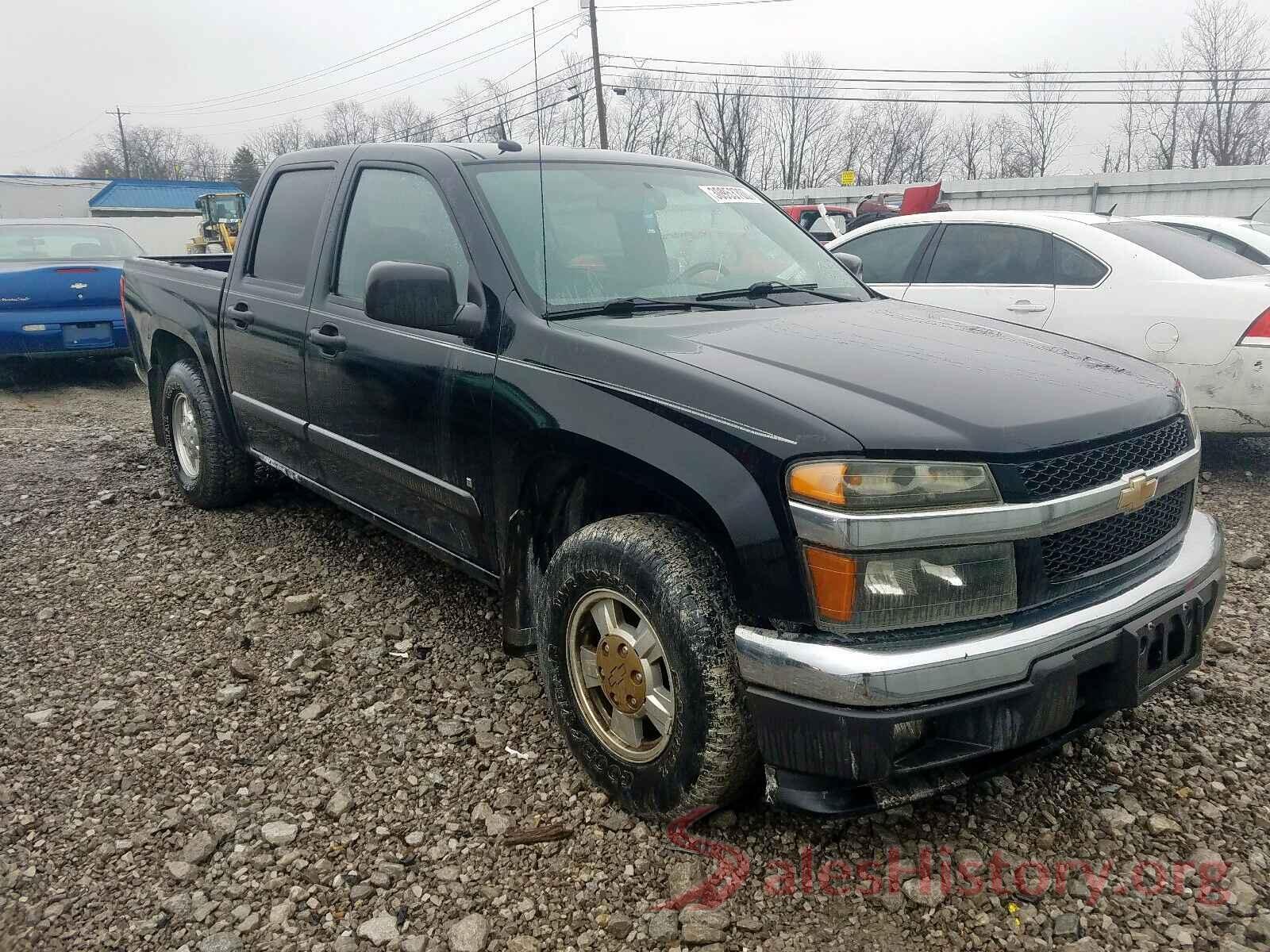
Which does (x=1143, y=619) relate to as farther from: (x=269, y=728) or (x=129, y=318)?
(x=129, y=318)

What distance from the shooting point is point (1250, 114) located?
37.8 meters

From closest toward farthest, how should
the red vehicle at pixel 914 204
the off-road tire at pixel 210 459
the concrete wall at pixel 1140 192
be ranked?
the off-road tire at pixel 210 459 < the red vehicle at pixel 914 204 < the concrete wall at pixel 1140 192

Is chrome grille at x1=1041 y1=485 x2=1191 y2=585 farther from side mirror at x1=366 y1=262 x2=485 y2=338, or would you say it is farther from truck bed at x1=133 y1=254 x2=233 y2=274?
truck bed at x1=133 y1=254 x2=233 y2=274

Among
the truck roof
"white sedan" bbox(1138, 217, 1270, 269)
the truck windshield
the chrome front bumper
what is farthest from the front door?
"white sedan" bbox(1138, 217, 1270, 269)

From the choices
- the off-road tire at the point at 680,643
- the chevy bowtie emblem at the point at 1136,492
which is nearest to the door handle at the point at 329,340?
the off-road tire at the point at 680,643

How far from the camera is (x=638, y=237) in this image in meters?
3.13

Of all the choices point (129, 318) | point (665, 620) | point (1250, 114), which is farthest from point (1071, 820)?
point (1250, 114)

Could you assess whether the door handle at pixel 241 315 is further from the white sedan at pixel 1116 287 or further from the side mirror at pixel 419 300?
the white sedan at pixel 1116 287

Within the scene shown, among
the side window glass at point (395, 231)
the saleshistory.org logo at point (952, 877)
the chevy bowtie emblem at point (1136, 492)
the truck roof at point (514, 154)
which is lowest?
the saleshistory.org logo at point (952, 877)

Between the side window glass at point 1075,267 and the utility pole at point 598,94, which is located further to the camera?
the utility pole at point 598,94

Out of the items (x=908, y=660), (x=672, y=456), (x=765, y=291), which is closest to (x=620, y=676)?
(x=672, y=456)

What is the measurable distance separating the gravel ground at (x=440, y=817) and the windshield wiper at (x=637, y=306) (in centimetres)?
129

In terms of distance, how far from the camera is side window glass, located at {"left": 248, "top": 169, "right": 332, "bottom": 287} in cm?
381

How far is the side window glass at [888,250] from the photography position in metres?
6.50
